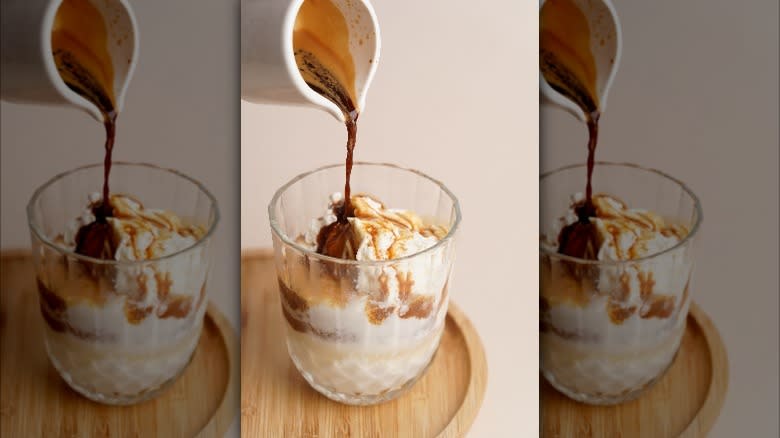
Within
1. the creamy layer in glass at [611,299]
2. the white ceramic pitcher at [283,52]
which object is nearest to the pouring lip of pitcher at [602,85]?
the creamy layer in glass at [611,299]

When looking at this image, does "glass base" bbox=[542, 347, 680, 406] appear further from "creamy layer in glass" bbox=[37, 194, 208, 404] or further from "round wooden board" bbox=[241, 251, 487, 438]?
"creamy layer in glass" bbox=[37, 194, 208, 404]

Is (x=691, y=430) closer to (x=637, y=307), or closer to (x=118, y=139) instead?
(x=637, y=307)

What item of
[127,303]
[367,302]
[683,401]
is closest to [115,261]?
[127,303]

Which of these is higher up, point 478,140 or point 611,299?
point 478,140

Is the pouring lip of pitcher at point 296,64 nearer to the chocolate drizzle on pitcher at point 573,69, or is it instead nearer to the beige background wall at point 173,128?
the beige background wall at point 173,128

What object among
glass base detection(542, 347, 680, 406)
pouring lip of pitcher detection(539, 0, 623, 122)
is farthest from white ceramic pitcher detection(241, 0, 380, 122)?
glass base detection(542, 347, 680, 406)

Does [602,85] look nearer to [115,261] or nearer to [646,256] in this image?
[646,256]
